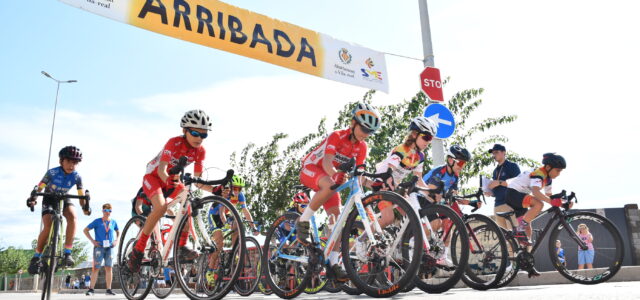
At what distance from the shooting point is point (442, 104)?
11008 mm

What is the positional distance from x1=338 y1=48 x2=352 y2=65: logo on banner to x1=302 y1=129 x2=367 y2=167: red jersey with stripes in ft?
21.9

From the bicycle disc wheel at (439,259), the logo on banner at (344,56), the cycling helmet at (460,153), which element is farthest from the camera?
the logo on banner at (344,56)

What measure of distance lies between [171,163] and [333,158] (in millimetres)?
1949

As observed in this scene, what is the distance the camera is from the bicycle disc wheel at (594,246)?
23.0 ft

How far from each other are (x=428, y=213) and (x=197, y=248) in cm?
251

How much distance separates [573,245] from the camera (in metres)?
7.61

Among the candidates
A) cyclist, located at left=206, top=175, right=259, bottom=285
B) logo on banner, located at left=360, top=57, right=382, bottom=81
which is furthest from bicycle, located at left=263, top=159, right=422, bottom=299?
logo on banner, located at left=360, top=57, right=382, bottom=81

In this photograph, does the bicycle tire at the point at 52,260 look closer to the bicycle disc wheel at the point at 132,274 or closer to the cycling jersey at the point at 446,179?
the bicycle disc wheel at the point at 132,274

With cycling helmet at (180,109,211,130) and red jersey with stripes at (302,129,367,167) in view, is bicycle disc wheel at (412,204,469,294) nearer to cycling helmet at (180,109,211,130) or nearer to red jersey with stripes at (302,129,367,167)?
red jersey with stripes at (302,129,367,167)

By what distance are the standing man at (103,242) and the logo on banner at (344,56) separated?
634cm

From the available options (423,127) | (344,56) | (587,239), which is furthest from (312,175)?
(344,56)

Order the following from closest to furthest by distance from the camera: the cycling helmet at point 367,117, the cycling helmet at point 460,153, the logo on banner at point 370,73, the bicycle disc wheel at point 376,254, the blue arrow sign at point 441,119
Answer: the bicycle disc wheel at point 376,254
the cycling helmet at point 367,117
the cycling helmet at point 460,153
the blue arrow sign at point 441,119
the logo on banner at point 370,73

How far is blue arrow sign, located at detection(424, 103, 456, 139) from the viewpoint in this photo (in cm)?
1033

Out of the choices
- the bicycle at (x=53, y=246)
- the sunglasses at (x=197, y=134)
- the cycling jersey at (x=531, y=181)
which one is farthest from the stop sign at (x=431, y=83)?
the bicycle at (x=53, y=246)
